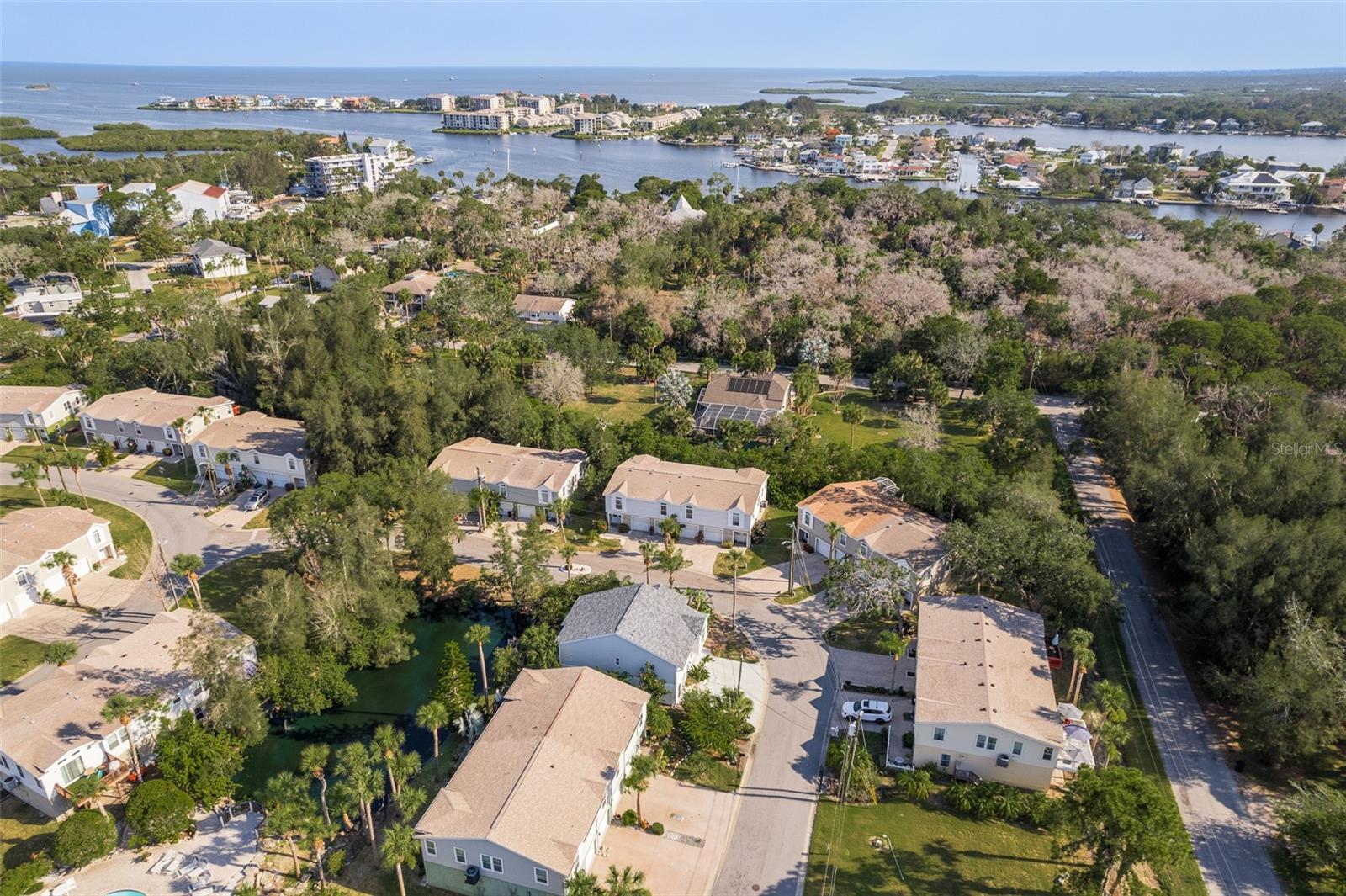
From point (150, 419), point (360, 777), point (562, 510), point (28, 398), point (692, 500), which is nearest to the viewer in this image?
point (360, 777)

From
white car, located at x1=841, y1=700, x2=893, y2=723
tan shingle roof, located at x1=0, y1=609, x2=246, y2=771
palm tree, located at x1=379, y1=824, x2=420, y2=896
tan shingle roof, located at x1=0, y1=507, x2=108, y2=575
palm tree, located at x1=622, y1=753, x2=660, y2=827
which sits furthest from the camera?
tan shingle roof, located at x1=0, y1=507, x2=108, y2=575

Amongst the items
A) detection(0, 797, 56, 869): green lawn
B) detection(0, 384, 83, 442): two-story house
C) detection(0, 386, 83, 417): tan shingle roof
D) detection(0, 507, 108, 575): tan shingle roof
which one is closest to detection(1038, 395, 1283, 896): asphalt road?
detection(0, 797, 56, 869): green lawn

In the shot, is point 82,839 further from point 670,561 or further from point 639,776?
point 670,561

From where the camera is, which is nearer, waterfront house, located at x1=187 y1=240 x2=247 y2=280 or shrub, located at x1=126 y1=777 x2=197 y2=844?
shrub, located at x1=126 y1=777 x2=197 y2=844

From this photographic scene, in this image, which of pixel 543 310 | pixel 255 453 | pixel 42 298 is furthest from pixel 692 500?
pixel 42 298

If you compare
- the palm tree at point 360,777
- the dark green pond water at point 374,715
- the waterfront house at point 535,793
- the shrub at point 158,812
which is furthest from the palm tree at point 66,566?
the waterfront house at point 535,793

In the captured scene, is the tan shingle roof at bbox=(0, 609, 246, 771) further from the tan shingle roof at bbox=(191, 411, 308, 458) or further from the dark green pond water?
the tan shingle roof at bbox=(191, 411, 308, 458)

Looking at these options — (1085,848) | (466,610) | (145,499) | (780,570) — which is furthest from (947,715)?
(145,499)
